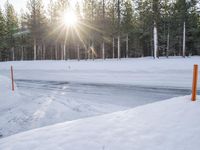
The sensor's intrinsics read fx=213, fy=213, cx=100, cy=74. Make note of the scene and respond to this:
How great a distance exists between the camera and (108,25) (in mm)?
36531

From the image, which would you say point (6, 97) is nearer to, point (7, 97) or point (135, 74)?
point (7, 97)

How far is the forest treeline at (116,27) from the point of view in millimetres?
33344

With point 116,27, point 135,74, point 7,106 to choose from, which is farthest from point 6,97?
point 116,27

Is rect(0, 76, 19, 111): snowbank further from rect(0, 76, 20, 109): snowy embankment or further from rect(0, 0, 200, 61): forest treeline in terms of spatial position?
rect(0, 0, 200, 61): forest treeline

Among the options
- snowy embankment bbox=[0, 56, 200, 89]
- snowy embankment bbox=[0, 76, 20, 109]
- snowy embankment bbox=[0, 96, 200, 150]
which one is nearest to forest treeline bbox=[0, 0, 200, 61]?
snowy embankment bbox=[0, 56, 200, 89]

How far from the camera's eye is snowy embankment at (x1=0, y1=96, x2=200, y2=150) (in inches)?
131

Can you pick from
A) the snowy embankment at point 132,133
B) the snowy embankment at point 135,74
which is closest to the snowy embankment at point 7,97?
the snowy embankment at point 132,133

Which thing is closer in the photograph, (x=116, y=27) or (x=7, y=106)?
(x=7, y=106)

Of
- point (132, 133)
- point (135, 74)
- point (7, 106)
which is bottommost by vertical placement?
point (7, 106)

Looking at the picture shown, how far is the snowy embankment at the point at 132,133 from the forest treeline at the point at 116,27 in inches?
1050

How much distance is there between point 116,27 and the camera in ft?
118

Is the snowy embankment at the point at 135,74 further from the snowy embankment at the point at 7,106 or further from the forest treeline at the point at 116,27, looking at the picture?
the forest treeline at the point at 116,27

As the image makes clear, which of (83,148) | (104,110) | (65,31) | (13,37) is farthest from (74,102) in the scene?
(13,37)

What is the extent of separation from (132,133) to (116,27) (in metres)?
33.5
